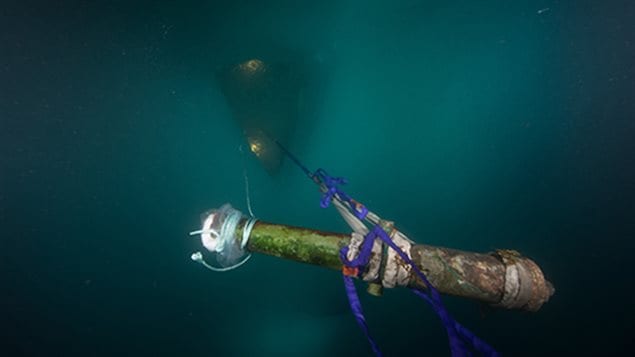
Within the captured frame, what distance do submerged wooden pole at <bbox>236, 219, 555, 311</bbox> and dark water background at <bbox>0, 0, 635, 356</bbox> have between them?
385mm

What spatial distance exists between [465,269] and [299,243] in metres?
1.14

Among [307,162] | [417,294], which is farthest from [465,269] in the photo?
[307,162]

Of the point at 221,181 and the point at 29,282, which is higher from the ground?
the point at 221,181

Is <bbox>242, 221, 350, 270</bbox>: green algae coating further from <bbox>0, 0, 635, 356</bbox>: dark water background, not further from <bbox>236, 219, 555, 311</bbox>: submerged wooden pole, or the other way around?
<bbox>0, 0, 635, 356</bbox>: dark water background

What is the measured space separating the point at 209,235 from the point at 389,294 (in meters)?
8.08

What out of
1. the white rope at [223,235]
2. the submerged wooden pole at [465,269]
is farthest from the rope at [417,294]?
the white rope at [223,235]

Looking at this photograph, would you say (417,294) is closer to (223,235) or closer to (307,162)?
(223,235)

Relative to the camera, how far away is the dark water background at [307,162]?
2605mm

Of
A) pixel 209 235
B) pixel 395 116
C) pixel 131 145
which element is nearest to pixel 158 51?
pixel 131 145

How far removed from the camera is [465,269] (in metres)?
1.59

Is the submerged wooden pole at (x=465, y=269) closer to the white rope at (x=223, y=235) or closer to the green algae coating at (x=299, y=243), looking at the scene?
the green algae coating at (x=299, y=243)

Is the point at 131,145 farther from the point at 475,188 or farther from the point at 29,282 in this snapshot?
the point at 475,188

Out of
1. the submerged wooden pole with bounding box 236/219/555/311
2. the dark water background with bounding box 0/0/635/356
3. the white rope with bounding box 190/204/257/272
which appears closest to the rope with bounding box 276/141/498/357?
the submerged wooden pole with bounding box 236/219/555/311

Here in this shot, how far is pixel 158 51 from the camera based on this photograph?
10.1 feet
